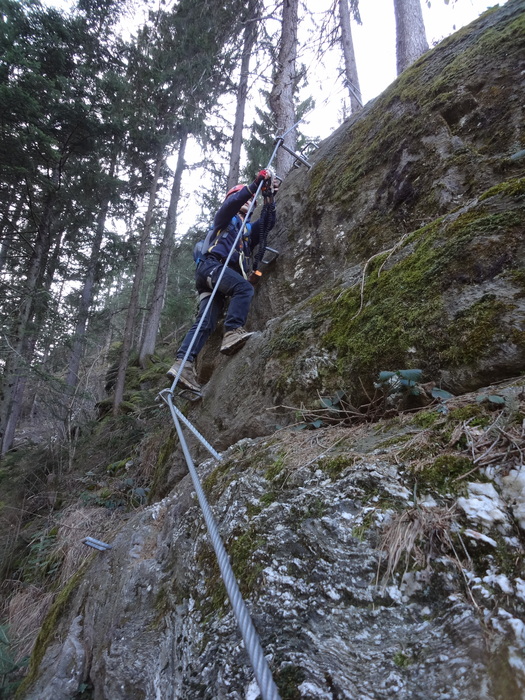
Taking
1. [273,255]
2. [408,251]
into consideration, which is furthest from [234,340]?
[408,251]

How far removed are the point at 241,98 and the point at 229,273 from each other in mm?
10853

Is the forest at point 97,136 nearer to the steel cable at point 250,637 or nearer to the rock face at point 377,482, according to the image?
the rock face at point 377,482

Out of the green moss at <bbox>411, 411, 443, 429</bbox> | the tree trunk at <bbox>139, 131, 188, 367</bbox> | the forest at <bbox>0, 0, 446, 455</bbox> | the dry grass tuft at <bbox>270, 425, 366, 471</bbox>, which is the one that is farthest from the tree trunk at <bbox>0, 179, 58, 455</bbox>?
the green moss at <bbox>411, 411, 443, 429</bbox>

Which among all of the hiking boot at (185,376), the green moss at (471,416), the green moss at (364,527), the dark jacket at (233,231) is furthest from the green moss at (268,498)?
the dark jacket at (233,231)

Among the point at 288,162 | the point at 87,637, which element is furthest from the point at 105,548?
the point at 288,162

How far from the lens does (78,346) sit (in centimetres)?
1141

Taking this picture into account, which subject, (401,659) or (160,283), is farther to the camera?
(160,283)

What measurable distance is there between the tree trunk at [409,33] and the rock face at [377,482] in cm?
359

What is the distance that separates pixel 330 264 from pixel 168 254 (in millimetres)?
10386

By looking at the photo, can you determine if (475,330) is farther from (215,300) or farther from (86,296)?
(86,296)

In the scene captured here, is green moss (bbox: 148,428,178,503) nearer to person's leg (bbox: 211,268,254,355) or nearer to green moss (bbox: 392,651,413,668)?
person's leg (bbox: 211,268,254,355)

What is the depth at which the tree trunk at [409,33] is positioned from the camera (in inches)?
253

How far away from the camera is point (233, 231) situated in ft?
14.8

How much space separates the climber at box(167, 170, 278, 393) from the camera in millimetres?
3953
